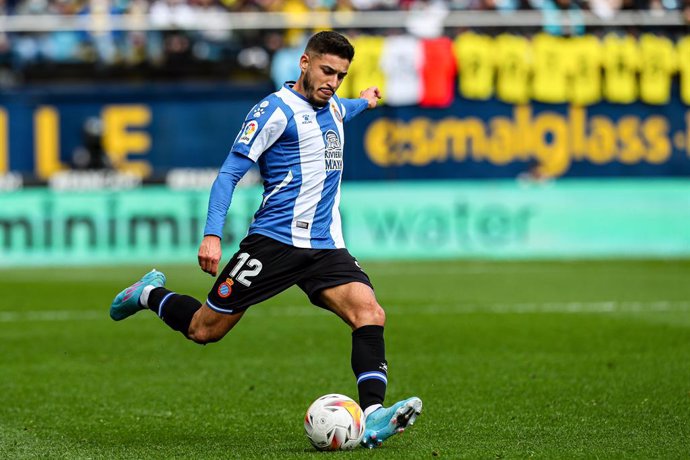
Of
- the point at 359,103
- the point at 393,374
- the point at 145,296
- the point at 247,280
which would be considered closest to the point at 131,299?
the point at 145,296

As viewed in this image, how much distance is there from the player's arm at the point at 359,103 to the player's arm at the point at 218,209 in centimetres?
88

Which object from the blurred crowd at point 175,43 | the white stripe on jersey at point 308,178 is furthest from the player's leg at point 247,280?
the blurred crowd at point 175,43

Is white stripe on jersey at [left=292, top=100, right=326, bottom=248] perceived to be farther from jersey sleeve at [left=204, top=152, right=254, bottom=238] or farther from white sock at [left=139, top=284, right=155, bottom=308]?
white sock at [left=139, top=284, right=155, bottom=308]

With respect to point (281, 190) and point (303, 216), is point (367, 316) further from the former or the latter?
point (281, 190)

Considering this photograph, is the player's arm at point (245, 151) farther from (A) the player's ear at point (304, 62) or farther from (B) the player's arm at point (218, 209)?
(A) the player's ear at point (304, 62)

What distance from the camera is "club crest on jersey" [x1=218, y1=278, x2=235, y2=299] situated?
702 cm

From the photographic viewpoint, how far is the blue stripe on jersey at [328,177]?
7102 millimetres

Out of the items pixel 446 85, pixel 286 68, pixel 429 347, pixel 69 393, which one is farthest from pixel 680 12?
pixel 69 393

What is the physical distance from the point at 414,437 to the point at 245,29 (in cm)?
1636

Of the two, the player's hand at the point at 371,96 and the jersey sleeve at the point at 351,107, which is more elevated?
the player's hand at the point at 371,96

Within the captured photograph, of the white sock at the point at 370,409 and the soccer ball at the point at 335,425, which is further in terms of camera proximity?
the white sock at the point at 370,409

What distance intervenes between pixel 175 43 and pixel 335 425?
17058mm

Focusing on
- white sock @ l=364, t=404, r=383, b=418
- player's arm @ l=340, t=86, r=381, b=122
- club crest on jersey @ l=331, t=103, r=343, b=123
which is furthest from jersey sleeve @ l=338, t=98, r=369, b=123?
white sock @ l=364, t=404, r=383, b=418

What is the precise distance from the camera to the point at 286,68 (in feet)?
73.5
